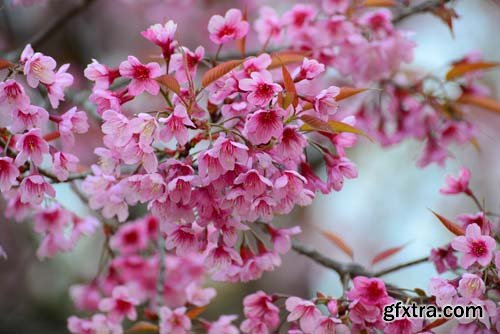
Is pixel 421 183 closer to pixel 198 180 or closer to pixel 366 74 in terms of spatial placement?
pixel 366 74

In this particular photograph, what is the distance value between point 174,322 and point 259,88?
735 millimetres

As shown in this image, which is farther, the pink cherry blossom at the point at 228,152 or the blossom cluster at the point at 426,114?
the blossom cluster at the point at 426,114

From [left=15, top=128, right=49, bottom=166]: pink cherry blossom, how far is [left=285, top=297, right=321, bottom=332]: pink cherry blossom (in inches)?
24.4

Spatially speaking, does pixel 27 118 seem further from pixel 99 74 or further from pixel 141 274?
pixel 141 274

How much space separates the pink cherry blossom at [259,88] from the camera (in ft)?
4.42

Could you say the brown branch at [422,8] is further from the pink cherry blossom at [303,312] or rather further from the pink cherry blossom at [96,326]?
the pink cherry blossom at [96,326]

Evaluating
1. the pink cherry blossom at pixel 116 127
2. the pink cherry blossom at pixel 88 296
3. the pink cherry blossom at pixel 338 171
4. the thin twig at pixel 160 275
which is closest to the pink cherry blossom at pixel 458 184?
the pink cherry blossom at pixel 338 171

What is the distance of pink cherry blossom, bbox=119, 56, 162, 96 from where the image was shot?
55.7 inches

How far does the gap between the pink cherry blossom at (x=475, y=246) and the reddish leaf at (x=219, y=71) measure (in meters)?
0.58

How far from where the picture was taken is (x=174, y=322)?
70.3 inches

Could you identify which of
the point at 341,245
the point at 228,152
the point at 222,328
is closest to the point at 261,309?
the point at 222,328

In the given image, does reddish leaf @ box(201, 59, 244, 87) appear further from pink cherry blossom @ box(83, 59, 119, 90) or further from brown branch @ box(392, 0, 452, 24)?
brown branch @ box(392, 0, 452, 24)

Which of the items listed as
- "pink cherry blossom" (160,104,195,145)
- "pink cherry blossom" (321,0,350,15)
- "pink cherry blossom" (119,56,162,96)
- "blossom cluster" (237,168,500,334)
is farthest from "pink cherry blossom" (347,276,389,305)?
"pink cherry blossom" (321,0,350,15)

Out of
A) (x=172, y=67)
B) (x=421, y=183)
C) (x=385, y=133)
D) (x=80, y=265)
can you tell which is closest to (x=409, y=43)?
(x=385, y=133)
